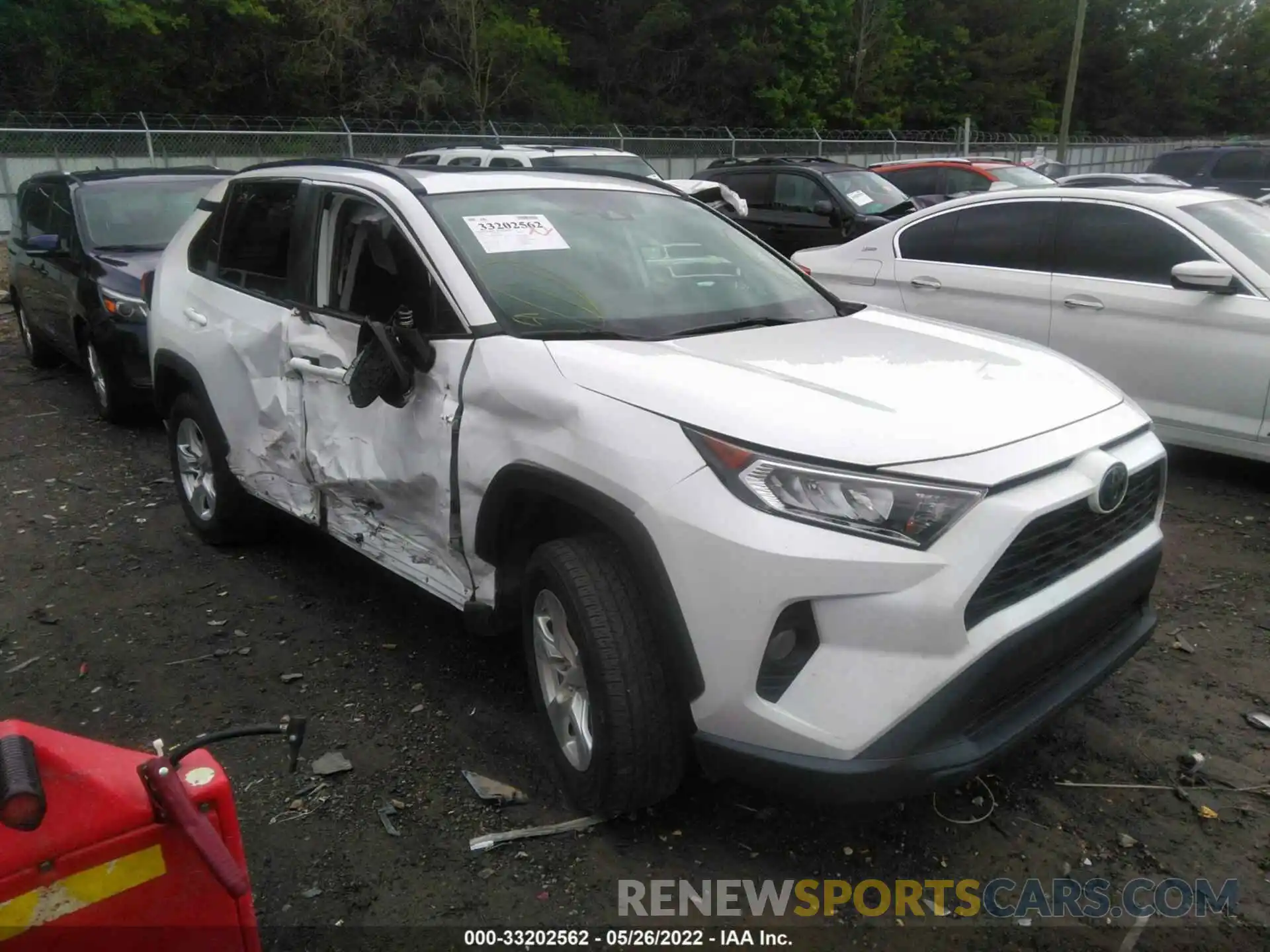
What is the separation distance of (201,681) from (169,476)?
2885 mm

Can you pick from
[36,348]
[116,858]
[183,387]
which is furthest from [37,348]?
[116,858]

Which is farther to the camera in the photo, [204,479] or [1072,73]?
[1072,73]

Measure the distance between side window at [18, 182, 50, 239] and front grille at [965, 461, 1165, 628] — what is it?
341 inches

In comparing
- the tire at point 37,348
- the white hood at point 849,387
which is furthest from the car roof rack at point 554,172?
the tire at point 37,348

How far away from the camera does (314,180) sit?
411cm

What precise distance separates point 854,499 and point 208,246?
3758 mm

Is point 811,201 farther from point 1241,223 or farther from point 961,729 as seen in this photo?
point 961,729

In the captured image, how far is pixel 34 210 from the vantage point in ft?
29.6

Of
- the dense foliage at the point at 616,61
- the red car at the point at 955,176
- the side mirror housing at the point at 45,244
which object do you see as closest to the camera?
the side mirror housing at the point at 45,244

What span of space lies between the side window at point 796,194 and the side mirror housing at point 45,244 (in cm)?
790

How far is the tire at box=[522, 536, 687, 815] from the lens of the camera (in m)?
2.62

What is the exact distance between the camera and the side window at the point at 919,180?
14812 millimetres

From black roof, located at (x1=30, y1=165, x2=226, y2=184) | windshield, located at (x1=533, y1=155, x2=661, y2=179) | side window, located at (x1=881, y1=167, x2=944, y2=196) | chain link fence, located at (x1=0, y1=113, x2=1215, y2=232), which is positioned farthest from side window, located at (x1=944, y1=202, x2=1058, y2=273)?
chain link fence, located at (x1=0, y1=113, x2=1215, y2=232)

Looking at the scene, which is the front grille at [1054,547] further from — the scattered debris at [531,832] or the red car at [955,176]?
the red car at [955,176]
